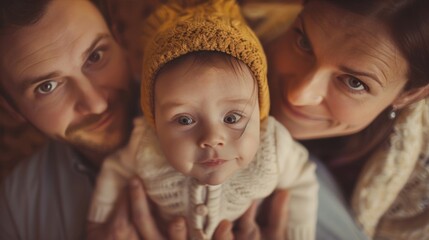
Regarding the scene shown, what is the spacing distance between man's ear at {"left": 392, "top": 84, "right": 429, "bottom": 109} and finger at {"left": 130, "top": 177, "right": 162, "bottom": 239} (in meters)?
0.40

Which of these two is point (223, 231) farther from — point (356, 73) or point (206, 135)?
point (356, 73)

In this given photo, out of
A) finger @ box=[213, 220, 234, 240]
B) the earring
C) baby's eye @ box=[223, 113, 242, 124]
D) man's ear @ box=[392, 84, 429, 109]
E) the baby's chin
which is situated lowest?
finger @ box=[213, 220, 234, 240]

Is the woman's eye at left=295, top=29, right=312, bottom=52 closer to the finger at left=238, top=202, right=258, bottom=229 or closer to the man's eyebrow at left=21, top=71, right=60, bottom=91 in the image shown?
the finger at left=238, top=202, right=258, bottom=229

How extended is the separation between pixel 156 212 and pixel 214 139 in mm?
213

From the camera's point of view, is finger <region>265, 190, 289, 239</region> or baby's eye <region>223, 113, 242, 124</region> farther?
finger <region>265, 190, 289, 239</region>

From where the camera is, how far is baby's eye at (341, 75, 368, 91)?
2.02 feet

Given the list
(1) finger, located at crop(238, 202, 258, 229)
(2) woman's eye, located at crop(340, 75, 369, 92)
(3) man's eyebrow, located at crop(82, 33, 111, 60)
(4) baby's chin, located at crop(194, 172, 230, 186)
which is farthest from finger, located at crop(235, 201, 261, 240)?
(3) man's eyebrow, located at crop(82, 33, 111, 60)

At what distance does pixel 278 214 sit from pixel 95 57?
0.36 metres

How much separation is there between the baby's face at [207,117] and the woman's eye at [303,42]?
0.13m

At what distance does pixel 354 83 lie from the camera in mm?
620

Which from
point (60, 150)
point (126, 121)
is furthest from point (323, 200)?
point (60, 150)

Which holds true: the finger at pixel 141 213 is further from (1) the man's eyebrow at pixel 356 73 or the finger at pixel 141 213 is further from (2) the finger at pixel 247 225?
(1) the man's eyebrow at pixel 356 73

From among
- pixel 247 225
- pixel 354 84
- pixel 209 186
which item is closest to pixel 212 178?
pixel 209 186

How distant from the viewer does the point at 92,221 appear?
67 cm
